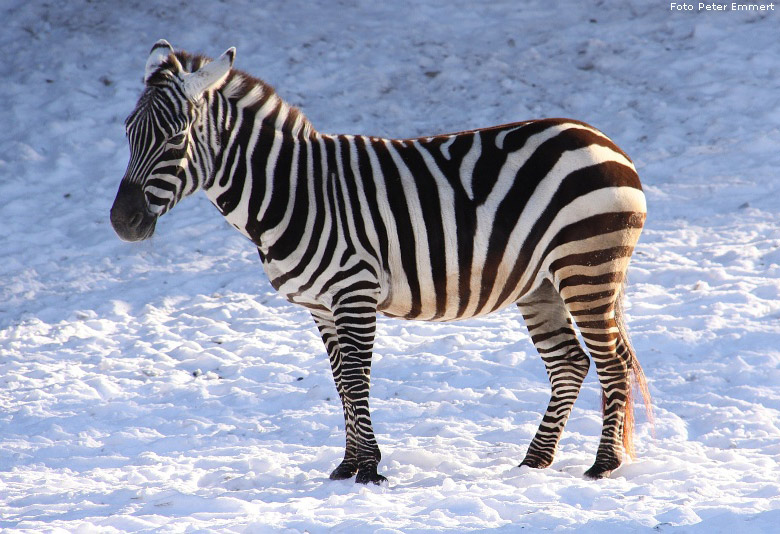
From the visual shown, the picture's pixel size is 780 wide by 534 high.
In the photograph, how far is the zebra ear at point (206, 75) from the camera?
5.11 metres

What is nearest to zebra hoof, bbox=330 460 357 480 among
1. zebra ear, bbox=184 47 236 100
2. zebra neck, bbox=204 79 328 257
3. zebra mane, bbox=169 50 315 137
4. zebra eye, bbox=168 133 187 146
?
zebra neck, bbox=204 79 328 257

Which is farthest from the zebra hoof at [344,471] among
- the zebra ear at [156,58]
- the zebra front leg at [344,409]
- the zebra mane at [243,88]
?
the zebra ear at [156,58]

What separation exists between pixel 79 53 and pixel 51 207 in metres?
3.39

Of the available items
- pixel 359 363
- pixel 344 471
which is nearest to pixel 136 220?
pixel 359 363

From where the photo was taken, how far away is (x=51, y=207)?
10398mm

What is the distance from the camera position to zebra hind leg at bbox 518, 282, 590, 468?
228 inches

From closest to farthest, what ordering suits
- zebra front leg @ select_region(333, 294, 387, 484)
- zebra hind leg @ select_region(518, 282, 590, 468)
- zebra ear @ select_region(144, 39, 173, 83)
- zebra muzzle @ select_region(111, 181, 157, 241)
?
zebra muzzle @ select_region(111, 181, 157, 241)
zebra ear @ select_region(144, 39, 173, 83)
zebra front leg @ select_region(333, 294, 387, 484)
zebra hind leg @ select_region(518, 282, 590, 468)

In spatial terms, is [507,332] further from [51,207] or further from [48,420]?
[51,207]

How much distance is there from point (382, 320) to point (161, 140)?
12.8ft

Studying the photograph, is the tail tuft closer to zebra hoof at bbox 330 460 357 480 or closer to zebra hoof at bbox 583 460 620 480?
zebra hoof at bbox 583 460 620 480

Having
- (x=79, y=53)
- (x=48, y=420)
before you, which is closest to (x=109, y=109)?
(x=79, y=53)

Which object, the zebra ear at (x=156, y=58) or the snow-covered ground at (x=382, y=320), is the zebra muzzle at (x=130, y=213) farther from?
the snow-covered ground at (x=382, y=320)

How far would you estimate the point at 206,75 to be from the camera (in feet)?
16.9

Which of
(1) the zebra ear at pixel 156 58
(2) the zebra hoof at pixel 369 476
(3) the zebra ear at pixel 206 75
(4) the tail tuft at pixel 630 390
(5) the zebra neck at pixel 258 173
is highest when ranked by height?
(1) the zebra ear at pixel 156 58
